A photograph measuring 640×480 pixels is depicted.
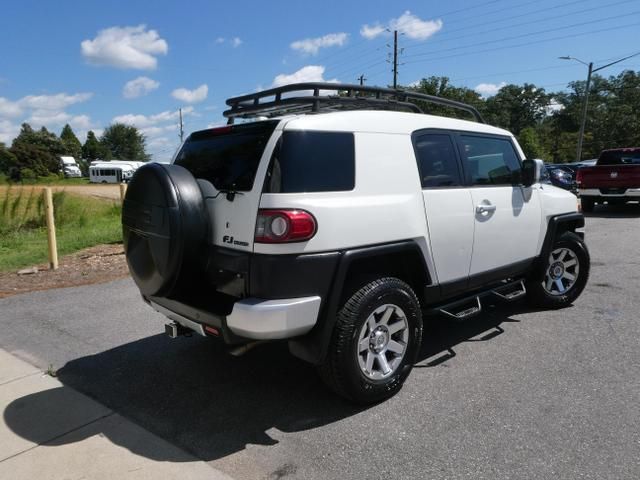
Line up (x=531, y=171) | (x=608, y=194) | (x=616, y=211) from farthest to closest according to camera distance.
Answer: (x=616, y=211)
(x=608, y=194)
(x=531, y=171)

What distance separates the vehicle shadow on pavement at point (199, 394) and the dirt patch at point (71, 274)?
2920 mm

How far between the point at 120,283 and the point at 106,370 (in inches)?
119

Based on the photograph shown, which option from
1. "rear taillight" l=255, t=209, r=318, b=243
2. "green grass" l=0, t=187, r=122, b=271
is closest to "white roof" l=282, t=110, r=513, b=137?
"rear taillight" l=255, t=209, r=318, b=243

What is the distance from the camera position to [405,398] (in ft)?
10.7

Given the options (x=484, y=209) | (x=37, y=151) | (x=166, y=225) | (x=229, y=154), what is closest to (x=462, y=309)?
(x=484, y=209)

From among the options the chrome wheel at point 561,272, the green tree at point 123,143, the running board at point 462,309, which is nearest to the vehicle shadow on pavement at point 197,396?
the running board at point 462,309

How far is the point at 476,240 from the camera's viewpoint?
12.6 feet

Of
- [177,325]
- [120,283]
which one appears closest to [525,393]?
[177,325]

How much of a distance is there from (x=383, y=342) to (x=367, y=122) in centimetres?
150

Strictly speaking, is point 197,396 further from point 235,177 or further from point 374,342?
point 235,177

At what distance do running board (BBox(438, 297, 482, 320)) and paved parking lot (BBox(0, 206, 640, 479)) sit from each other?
339 millimetres

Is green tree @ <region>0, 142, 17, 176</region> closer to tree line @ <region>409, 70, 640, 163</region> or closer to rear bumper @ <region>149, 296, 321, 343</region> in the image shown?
tree line @ <region>409, 70, 640, 163</region>

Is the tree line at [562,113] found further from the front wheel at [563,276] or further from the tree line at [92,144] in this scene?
the tree line at [92,144]

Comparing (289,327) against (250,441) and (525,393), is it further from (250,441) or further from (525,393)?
(525,393)
